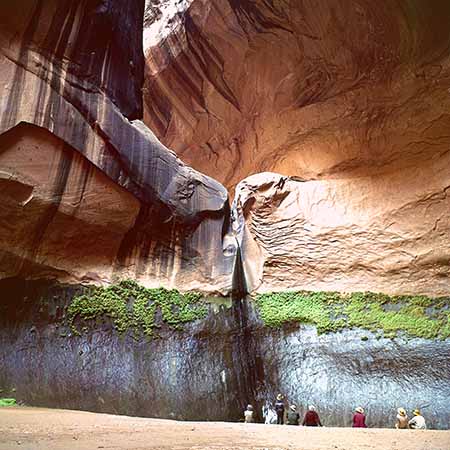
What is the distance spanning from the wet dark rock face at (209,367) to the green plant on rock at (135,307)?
216 mm

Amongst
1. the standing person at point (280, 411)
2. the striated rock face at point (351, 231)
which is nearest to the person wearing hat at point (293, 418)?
the standing person at point (280, 411)

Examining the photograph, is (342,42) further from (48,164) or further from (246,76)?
(48,164)

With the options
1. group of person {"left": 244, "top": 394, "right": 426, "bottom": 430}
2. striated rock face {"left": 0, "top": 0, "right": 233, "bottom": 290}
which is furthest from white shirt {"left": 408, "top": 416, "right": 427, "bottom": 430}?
striated rock face {"left": 0, "top": 0, "right": 233, "bottom": 290}

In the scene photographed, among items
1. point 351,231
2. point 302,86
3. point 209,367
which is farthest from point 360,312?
point 302,86

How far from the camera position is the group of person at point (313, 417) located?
26.8 feet

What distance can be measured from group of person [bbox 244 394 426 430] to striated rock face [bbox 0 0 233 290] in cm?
300

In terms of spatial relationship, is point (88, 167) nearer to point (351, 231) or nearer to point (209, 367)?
point (209, 367)

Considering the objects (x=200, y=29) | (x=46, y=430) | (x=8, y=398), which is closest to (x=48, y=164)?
(x=8, y=398)

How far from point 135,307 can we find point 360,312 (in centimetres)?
539

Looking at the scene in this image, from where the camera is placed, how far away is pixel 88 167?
366 inches

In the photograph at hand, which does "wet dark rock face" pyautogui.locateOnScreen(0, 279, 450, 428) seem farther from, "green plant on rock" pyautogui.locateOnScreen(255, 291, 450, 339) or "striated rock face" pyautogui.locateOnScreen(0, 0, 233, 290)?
"striated rock face" pyautogui.locateOnScreen(0, 0, 233, 290)

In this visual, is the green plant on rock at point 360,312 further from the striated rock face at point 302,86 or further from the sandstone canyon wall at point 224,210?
the striated rock face at point 302,86

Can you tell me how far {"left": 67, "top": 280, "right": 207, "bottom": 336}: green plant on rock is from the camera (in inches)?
392

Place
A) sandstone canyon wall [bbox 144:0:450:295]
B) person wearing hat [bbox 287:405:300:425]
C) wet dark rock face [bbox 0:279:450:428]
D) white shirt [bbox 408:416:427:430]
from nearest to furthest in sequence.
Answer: white shirt [bbox 408:416:427:430], wet dark rock face [bbox 0:279:450:428], person wearing hat [bbox 287:405:300:425], sandstone canyon wall [bbox 144:0:450:295]
